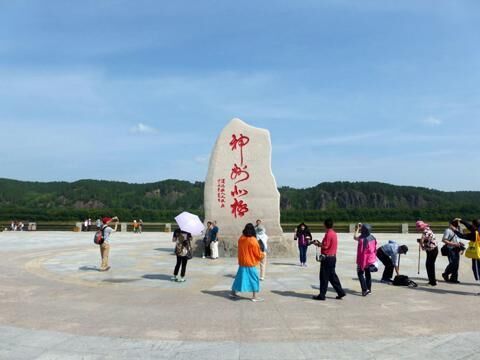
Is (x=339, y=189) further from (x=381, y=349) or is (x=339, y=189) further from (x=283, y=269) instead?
(x=381, y=349)

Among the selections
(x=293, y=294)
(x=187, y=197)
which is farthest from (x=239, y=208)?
(x=187, y=197)

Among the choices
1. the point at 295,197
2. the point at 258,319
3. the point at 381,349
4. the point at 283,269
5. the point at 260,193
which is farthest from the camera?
the point at 295,197

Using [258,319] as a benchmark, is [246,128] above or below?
above

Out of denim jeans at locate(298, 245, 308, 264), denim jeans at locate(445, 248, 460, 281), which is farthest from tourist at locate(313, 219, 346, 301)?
denim jeans at locate(298, 245, 308, 264)

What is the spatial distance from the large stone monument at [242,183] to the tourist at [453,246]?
6.92 m

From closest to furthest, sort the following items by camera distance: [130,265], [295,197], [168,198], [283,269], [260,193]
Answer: [283,269]
[130,265]
[260,193]
[295,197]
[168,198]

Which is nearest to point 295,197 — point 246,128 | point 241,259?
point 246,128

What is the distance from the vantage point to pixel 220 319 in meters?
7.66

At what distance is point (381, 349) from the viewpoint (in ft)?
19.6

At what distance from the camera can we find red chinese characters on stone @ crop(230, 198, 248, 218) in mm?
17469

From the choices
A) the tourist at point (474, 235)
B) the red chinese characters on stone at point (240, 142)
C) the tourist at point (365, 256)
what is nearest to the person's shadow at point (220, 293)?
the tourist at point (365, 256)

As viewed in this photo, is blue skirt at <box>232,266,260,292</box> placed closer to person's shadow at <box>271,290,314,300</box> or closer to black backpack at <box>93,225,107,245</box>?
person's shadow at <box>271,290,314,300</box>

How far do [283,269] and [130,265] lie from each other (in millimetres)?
5318

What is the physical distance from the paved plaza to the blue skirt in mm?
316
